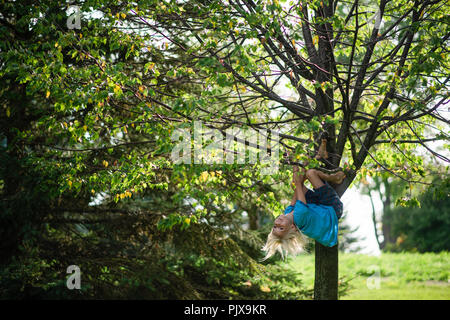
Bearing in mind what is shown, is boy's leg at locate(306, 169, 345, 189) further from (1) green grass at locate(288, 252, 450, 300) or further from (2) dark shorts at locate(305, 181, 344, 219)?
(1) green grass at locate(288, 252, 450, 300)

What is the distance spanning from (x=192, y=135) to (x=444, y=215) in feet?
71.1

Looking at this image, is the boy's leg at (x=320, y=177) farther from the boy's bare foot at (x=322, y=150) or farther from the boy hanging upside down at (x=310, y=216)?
the boy's bare foot at (x=322, y=150)

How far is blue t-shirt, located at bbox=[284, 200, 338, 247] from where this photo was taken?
15.4 feet

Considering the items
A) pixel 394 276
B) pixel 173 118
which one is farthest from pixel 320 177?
pixel 394 276

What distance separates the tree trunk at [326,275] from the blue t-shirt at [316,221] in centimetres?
94

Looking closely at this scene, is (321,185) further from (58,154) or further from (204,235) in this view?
(58,154)

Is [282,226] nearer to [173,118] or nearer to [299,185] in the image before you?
[299,185]

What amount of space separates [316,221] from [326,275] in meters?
1.38

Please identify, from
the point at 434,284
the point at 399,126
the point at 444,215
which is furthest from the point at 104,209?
the point at 444,215

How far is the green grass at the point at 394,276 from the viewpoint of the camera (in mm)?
11439

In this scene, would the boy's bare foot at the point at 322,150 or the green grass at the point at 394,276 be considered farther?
the green grass at the point at 394,276

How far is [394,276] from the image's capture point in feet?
44.6

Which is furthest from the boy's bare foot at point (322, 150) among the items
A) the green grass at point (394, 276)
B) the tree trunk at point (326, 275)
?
the green grass at point (394, 276)

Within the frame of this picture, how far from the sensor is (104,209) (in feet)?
27.3
